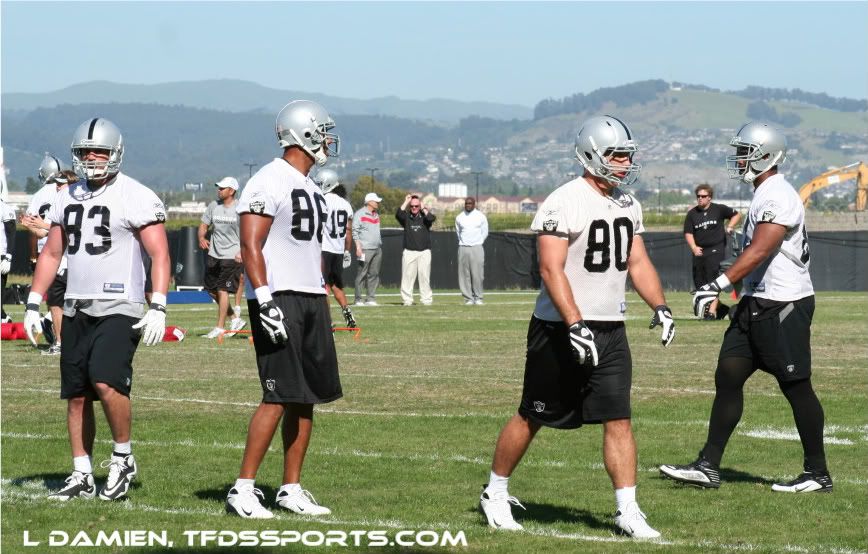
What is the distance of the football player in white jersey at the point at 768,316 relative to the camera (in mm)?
8258

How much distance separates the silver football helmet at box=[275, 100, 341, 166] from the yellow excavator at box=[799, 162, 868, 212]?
48809 mm

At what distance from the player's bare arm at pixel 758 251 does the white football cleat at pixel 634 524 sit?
1.79 metres

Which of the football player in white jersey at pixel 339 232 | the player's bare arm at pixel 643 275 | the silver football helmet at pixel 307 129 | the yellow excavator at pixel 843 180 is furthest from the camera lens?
the yellow excavator at pixel 843 180

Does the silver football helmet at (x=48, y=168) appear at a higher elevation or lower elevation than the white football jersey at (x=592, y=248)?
higher

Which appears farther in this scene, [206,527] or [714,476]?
[714,476]

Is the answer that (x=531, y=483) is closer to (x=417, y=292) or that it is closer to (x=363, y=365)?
(x=363, y=365)

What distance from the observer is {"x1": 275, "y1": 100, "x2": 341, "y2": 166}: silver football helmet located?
25.0 feet

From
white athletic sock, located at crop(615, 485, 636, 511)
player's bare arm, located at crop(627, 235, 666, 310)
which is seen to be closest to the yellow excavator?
player's bare arm, located at crop(627, 235, 666, 310)

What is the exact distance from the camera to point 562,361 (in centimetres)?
719

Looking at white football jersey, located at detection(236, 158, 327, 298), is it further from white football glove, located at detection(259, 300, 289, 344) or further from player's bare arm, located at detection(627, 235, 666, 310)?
player's bare arm, located at detection(627, 235, 666, 310)

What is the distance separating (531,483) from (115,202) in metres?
2.78

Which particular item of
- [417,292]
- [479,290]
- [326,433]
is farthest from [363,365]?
[417,292]

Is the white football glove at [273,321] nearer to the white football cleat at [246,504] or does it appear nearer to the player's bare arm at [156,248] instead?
the white football cleat at [246,504]

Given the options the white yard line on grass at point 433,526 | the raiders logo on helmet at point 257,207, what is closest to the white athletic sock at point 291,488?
the white yard line on grass at point 433,526
